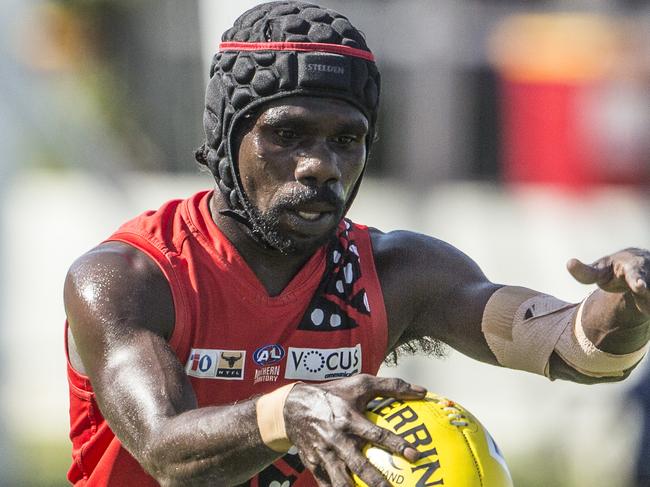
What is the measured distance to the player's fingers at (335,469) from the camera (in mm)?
3654

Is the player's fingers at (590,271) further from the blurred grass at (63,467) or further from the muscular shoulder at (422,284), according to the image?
the blurred grass at (63,467)

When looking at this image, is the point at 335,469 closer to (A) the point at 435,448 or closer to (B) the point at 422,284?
(A) the point at 435,448

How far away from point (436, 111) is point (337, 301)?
627cm

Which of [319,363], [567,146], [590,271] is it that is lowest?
[567,146]

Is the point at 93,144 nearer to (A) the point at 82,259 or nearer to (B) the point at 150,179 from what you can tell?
(B) the point at 150,179

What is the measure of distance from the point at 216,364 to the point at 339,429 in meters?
1.22

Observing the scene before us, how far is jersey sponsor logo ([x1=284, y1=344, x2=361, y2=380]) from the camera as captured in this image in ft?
16.3

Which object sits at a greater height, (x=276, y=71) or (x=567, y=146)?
(x=276, y=71)

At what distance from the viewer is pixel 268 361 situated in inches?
194

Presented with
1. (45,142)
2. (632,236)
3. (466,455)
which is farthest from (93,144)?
(466,455)

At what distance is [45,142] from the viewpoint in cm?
996

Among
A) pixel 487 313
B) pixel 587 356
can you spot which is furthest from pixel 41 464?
pixel 587 356

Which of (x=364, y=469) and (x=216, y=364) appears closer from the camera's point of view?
(x=364, y=469)

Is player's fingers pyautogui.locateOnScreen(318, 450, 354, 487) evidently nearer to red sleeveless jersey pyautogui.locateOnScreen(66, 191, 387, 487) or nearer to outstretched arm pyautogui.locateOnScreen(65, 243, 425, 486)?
outstretched arm pyautogui.locateOnScreen(65, 243, 425, 486)
